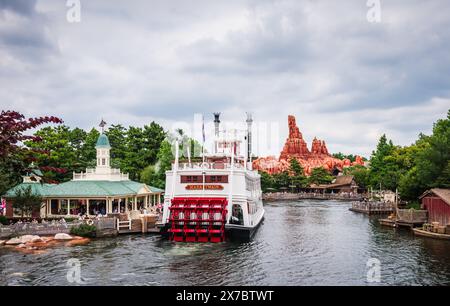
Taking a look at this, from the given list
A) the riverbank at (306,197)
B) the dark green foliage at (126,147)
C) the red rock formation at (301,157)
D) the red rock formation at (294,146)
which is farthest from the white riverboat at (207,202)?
the red rock formation at (294,146)

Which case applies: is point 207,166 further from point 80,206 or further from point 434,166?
point 434,166

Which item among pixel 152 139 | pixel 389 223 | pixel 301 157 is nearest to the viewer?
pixel 389 223

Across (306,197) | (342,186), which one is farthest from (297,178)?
(342,186)

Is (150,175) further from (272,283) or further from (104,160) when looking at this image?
(272,283)

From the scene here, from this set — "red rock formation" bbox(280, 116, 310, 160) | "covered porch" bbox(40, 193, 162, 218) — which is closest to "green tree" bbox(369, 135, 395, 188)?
"covered porch" bbox(40, 193, 162, 218)

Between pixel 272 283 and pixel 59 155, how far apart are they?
41804 millimetres

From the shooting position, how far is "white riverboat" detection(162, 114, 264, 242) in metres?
34.2

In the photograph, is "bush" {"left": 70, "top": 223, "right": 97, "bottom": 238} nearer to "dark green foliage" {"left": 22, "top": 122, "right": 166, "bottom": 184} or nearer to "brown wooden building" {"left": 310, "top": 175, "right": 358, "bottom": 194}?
"dark green foliage" {"left": 22, "top": 122, "right": 166, "bottom": 184}

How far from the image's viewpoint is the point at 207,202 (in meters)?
35.2

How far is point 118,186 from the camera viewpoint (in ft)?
153

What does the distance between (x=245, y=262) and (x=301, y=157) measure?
13147 centimetres

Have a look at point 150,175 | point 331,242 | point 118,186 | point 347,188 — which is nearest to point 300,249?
point 331,242

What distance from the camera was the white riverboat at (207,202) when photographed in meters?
34.2

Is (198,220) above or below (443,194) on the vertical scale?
below
